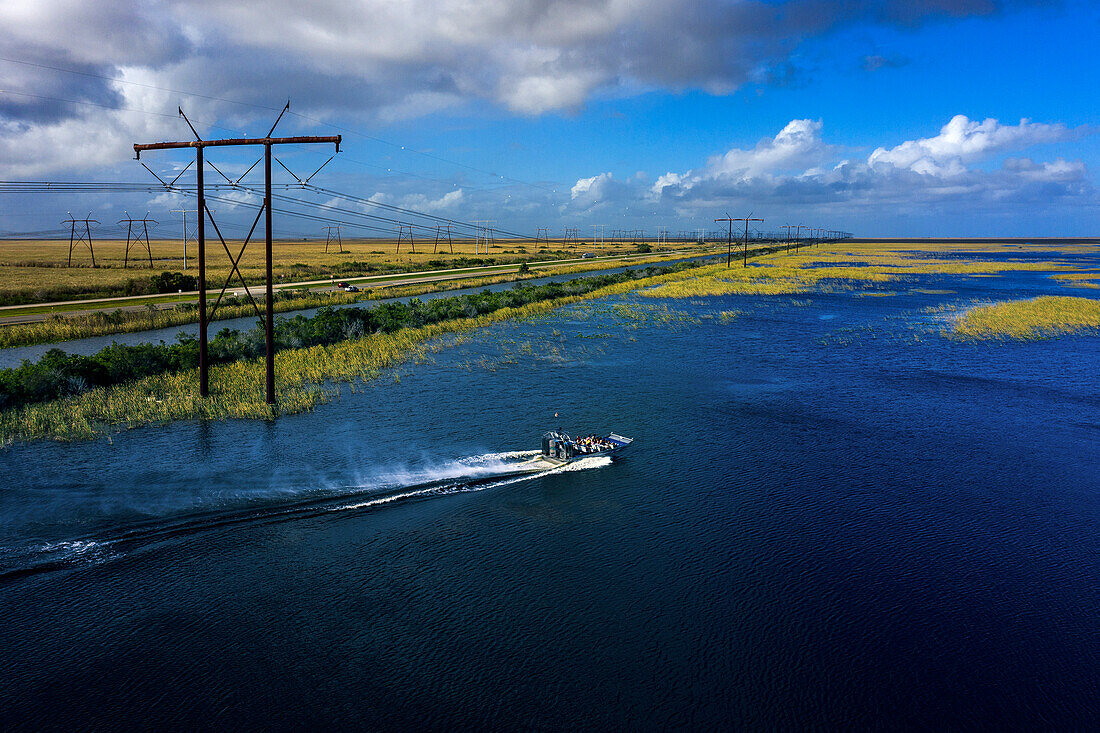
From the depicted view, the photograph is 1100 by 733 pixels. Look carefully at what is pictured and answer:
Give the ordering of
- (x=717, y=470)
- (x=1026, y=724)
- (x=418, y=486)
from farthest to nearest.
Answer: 1. (x=717, y=470)
2. (x=418, y=486)
3. (x=1026, y=724)

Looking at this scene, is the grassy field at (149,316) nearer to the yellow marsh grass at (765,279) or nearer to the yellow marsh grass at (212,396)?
the yellow marsh grass at (212,396)

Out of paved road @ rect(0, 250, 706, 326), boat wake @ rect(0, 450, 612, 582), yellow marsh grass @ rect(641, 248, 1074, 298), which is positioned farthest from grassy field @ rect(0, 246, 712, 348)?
boat wake @ rect(0, 450, 612, 582)

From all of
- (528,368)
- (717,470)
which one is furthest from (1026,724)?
(528,368)

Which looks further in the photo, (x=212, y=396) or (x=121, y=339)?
(x=121, y=339)

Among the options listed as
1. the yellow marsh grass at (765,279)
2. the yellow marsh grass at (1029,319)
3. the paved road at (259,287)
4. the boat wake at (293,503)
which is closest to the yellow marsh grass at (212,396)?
the boat wake at (293,503)

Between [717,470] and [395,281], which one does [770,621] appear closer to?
[717,470]

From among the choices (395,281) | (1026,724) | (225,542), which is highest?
(395,281)

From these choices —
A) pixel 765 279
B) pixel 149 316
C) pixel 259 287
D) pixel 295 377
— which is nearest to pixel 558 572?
pixel 295 377

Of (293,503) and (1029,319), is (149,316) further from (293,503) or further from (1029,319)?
(1029,319)
